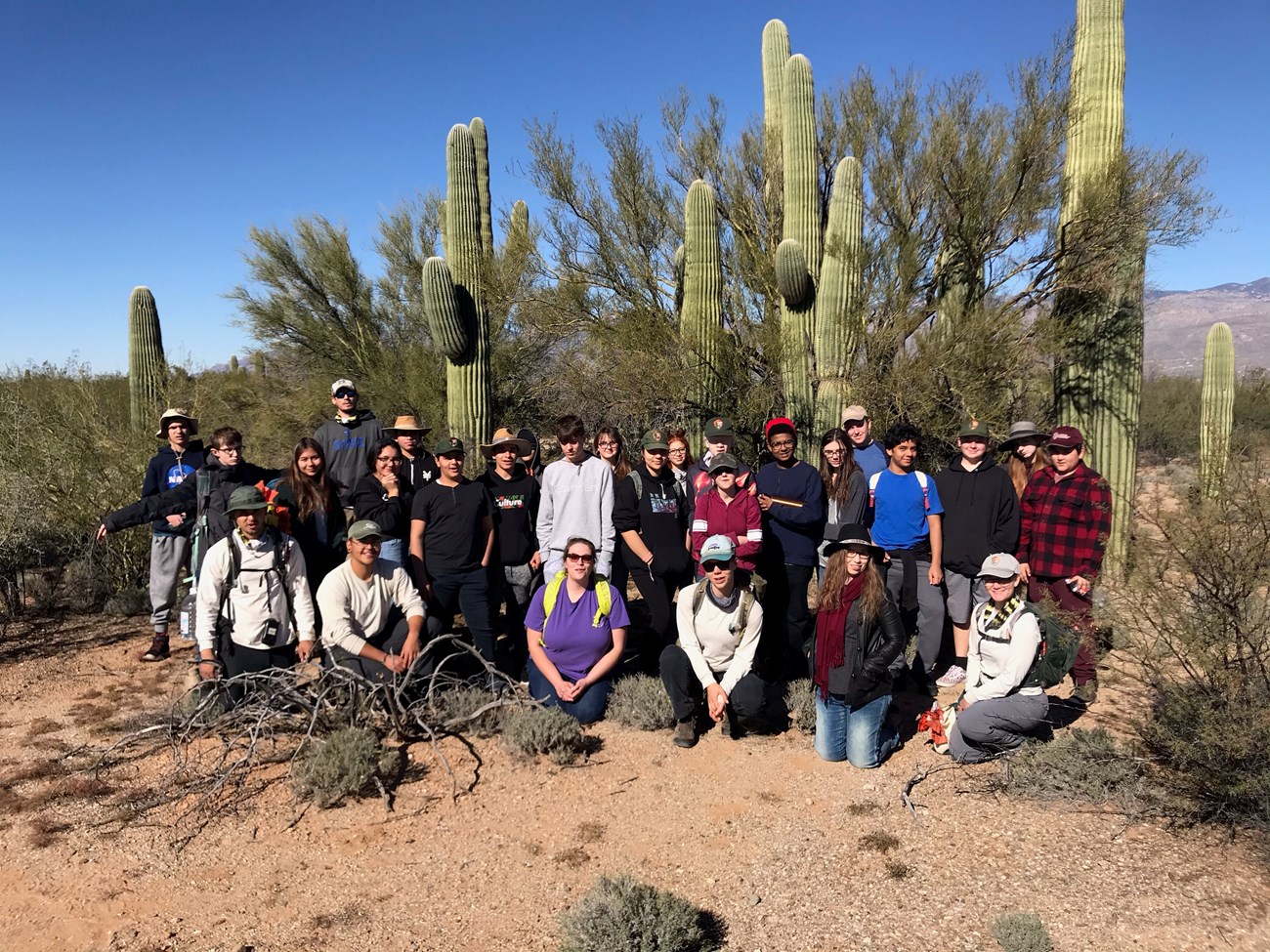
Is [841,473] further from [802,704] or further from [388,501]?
[388,501]

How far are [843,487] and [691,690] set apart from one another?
169 cm

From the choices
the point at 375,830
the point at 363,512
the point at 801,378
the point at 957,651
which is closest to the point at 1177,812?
the point at 957,651

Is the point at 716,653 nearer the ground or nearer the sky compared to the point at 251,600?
nearer the ground

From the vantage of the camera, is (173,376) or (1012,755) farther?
(173,376)

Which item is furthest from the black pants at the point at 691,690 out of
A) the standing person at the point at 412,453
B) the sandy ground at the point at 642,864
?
the standing person at the point at 412,453

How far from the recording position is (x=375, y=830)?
Answer: 3.79 meters

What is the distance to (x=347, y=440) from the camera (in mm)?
5949

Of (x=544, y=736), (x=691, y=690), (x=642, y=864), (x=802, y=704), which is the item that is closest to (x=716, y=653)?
(x=691, y=690)

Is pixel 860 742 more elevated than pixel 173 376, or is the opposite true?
pixel 173 376

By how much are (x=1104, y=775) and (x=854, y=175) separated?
7332 millimetres

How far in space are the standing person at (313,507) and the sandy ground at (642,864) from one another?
5.34 ft

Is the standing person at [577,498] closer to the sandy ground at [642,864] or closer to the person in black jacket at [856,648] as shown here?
the sandy ground at [642,864]

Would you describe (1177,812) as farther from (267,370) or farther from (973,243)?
(267,370)

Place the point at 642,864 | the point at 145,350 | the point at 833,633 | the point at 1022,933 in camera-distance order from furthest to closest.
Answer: the point at 145,350 → the point at 833,633 → the point at 642,864 → the point at 1022,933
